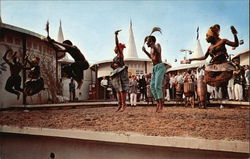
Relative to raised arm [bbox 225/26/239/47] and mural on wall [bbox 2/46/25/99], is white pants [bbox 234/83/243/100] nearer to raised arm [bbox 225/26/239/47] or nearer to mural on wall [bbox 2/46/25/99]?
raised arm [bbox 225/26/239/47]

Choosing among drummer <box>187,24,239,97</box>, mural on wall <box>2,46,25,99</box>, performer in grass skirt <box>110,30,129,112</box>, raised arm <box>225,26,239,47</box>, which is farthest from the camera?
mural on wall <box>2,46,25,99</box>

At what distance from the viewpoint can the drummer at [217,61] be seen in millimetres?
3385

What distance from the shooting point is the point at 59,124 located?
3.34 m

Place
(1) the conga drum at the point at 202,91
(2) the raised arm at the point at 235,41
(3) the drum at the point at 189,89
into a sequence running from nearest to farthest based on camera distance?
1. (2) the raised arm at the point at 235,41
2. (1) the conga drum at the point at 202,91
3. (3) the drum at the point at 189,89

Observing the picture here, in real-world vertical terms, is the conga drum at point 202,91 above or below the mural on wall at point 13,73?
below

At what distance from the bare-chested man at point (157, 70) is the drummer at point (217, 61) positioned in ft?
1.86

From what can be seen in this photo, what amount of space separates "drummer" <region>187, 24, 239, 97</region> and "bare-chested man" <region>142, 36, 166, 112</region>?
22.3 inches

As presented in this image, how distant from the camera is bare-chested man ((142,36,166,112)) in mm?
3666

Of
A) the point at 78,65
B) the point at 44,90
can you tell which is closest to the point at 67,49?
the point at 78,65

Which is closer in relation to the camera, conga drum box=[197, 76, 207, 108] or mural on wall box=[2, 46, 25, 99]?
conga drum box=[197, 76, 207, 108]

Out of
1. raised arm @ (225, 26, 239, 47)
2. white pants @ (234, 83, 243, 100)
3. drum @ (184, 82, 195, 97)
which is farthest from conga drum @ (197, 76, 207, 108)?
raised arm @ (225, 26, 239, 47)

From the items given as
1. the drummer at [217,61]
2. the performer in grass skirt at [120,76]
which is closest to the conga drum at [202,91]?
the drummer at [217,61]

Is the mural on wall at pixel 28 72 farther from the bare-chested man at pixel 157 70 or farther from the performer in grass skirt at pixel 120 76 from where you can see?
the bare-chested man at pixel 157 70

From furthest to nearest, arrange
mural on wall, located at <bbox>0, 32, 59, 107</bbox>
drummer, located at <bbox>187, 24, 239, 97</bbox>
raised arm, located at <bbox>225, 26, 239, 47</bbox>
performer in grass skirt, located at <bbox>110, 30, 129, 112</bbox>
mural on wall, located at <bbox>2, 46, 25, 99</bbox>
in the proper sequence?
mural on wall, located at <bbox>2, 46, 25, 99</bbox> → mural on wall, located at <bbox>0, 32, 59, 107</bbox> → performer in grass skirt, located at <bbox>110, 30, 129, 112</bbox> → drummer, located at <bbox>187, 24, 239, 97</bbox> → raised arm, located at <bbox>225, 26, 239, 47</bbox>
